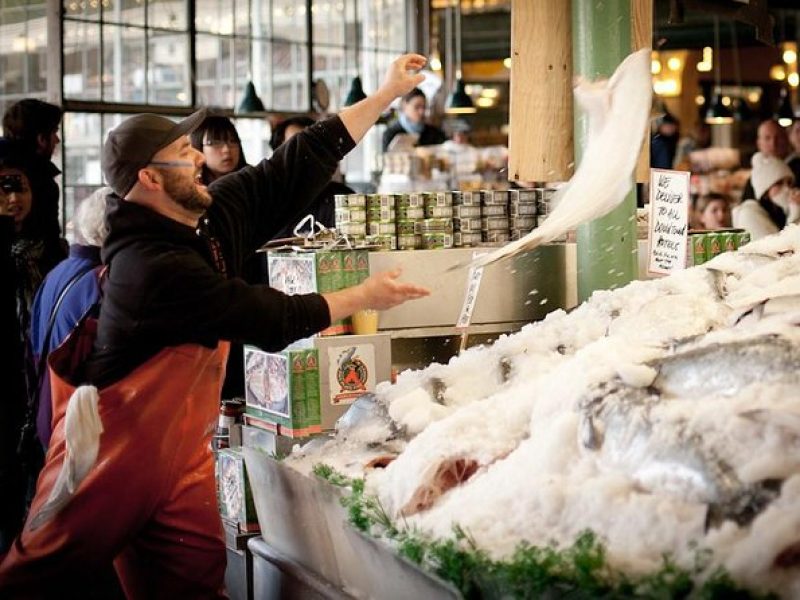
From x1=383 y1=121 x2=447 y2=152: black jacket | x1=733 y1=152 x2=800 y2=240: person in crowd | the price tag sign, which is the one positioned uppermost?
x1=383 y1=121 x2=447 y2=152: black jacket

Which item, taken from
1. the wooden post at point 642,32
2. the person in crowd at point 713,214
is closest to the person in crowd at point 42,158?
the wooden post at point 642,32

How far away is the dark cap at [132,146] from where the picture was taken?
353cm

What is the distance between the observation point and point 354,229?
471 centimetres

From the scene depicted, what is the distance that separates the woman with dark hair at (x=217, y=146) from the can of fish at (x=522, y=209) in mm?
1882

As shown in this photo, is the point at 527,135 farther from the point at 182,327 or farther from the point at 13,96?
the point at 13,96

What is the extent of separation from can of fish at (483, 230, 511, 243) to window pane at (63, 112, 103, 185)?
5297mm

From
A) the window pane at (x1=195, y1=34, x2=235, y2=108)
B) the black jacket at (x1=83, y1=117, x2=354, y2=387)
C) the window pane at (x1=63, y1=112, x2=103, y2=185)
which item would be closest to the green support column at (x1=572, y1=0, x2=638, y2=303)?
the black jacket at (x1=83, y1=117, x2=354, y2=387)

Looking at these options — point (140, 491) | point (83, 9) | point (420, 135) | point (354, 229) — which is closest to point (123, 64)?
point (83, 9)

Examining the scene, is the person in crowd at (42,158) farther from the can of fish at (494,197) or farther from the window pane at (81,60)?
the window pane at (81,60)

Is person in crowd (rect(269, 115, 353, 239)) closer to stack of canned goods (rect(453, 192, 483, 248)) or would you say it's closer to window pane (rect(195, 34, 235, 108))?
stack of canned goods (rect(453, 192, 483, 248))

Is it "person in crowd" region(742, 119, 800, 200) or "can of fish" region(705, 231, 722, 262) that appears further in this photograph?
"person in crowd" region(742, 119, 800, 200)

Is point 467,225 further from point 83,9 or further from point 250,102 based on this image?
point 250,102

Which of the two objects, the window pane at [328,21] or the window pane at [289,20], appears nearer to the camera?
the window pane at [289,20]

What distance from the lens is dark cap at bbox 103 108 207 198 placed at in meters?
3.53
